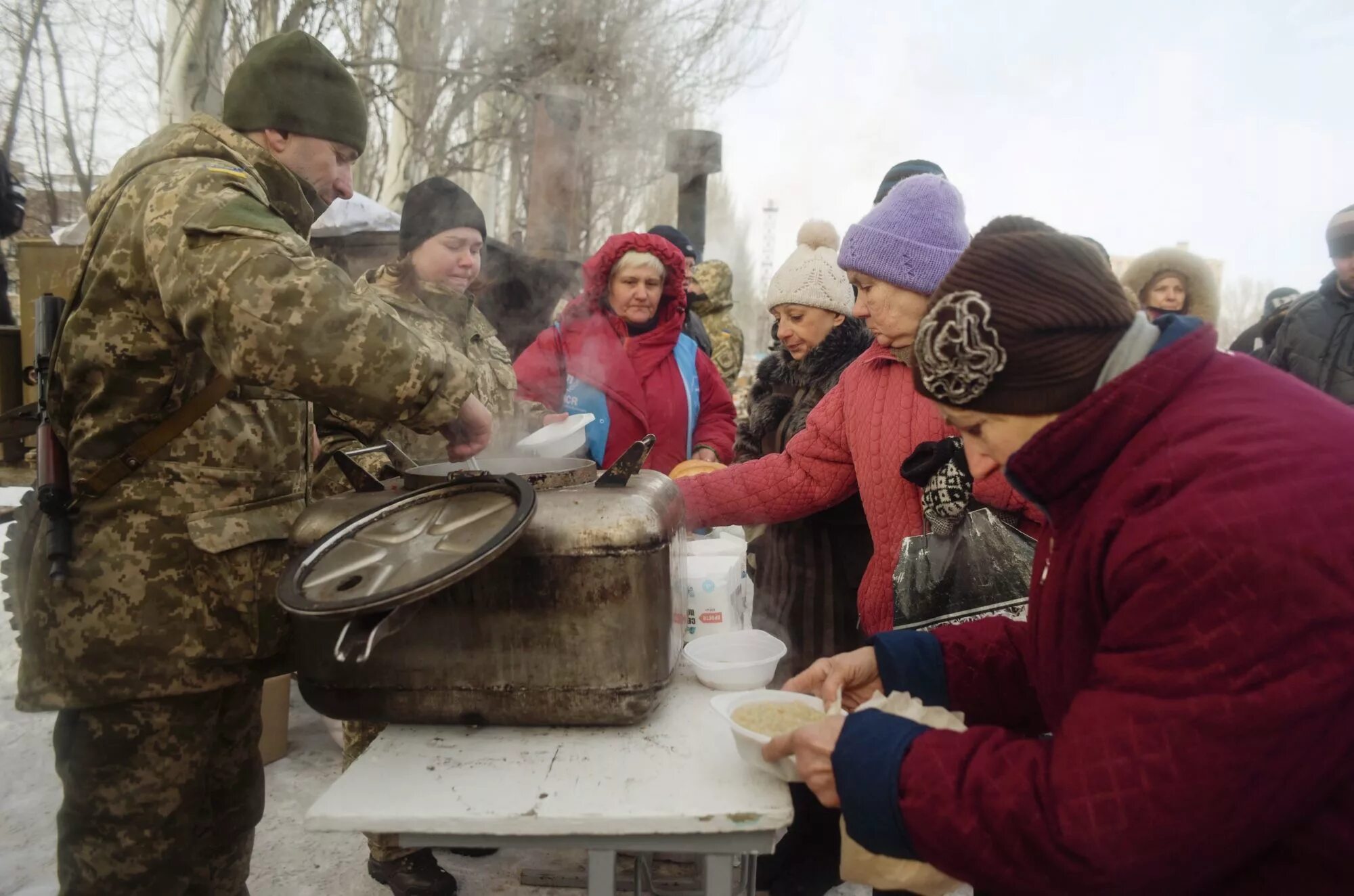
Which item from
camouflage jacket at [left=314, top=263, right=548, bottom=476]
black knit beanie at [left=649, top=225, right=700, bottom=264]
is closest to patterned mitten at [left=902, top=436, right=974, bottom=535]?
camouflage jacket at [left=314, top=263, right=548, bottom=476]

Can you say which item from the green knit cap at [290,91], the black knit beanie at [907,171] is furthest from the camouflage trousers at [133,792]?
the black knit beanie at [907,171]

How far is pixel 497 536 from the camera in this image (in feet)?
4.61

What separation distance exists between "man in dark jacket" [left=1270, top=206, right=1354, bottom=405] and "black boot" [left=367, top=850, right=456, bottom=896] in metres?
5.03

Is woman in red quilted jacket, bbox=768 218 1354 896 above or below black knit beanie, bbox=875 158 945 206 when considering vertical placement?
below

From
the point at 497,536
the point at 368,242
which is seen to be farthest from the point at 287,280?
the point at 368,242

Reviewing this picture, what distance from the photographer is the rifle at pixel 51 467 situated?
172cm

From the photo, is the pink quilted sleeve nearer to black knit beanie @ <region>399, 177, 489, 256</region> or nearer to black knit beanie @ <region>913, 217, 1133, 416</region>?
black knit beanie @ <region>913, 217, 1133, 416</region>

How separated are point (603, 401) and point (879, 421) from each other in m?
1.82

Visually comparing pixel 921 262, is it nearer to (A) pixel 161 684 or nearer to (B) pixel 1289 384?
(B) pixel 1289 384

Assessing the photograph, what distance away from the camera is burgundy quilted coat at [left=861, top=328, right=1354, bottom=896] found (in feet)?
3.14

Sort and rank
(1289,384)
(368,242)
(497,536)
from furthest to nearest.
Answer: (368,242), (497,536), (1289,384)

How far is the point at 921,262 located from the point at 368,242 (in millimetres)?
4817

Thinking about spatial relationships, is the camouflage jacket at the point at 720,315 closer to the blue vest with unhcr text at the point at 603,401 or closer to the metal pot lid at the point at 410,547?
the blue vest with unhcr text at the point at 603,401

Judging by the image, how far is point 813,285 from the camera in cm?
337
